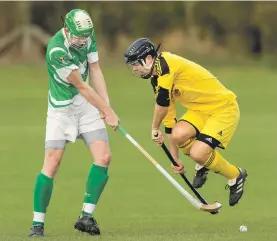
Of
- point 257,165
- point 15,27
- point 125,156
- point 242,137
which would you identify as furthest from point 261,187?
point 15,27

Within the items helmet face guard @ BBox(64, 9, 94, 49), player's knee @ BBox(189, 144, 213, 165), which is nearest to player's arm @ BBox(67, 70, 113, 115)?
helmet face guard @ BBox(64, 9, 94, 49)

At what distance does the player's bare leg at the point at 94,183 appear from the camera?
994 cm

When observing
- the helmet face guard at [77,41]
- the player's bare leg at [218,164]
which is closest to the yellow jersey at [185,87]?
the player's bare leg at [218,164]

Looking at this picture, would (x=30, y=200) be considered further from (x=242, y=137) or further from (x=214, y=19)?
(x=214, y=19)

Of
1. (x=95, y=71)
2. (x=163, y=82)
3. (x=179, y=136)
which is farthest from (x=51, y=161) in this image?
(x=179, y=136)

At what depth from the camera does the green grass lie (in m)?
10.3

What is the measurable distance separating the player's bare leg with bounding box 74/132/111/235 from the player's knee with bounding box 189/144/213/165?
104 cm

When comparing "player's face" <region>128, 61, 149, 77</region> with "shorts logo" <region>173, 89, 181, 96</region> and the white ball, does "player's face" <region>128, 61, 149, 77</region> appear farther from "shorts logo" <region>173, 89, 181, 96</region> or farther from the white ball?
the white ball

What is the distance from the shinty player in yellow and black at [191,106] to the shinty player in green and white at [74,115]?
18.1 inches

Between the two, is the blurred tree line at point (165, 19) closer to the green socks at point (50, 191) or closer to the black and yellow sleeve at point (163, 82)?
the black and yellow sleeve at point (163, 82)

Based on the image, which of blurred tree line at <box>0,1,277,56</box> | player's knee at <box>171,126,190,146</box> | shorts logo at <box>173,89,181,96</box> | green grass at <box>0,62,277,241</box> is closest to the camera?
green grass at <box>0,62,277,241</box>

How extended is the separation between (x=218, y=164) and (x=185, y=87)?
938 millimetres

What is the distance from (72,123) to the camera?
1001 cm

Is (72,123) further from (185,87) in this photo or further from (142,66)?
(185,87)
